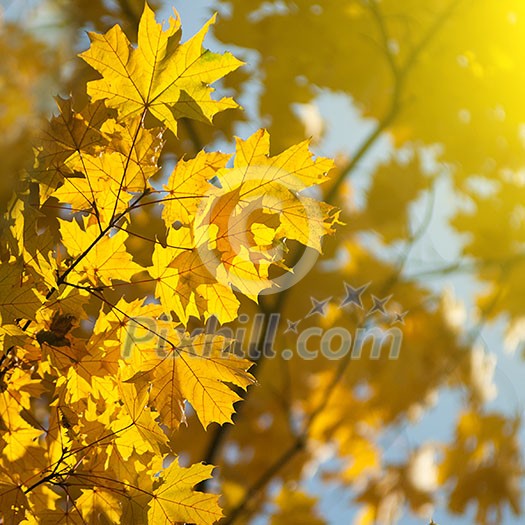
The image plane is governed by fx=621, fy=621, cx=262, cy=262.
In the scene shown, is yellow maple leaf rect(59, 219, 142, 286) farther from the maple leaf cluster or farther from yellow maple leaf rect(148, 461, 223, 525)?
yellow maple leaf rect(148, 461, 223, 525)

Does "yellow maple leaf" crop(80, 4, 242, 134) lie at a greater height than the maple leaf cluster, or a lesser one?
greater

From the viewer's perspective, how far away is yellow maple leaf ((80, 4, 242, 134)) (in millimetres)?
605

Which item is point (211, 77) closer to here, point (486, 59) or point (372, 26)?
point (372, 26)

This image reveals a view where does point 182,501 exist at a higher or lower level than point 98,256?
lower

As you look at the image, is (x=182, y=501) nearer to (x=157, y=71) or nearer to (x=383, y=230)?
(x=157, y=71)

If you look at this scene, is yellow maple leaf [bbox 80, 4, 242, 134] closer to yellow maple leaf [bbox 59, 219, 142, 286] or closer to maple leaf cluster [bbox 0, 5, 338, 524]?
maple leaf cluster [bbox 0, 5, 338, 524]

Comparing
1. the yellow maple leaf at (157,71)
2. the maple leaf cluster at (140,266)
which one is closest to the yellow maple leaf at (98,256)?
the maple leaf cluster at (140,266)

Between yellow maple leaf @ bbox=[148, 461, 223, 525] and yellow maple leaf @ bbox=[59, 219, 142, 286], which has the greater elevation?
yellow maple leaf @ bbox=[59, 219, 142, 286]

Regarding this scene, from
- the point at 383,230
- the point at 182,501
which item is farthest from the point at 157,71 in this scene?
the point at 383,230

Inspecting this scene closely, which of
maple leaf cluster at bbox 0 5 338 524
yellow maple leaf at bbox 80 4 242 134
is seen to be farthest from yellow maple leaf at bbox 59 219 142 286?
yellow maple leaf at bbox 80 4 242 134

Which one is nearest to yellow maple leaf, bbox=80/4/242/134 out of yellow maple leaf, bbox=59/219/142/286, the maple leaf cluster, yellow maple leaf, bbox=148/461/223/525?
the maple leaf cluster

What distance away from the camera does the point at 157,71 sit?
620 mm

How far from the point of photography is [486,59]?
164 cm

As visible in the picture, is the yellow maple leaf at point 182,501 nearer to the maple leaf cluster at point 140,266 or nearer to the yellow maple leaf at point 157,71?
the maple leaf cluster at point 140,266
